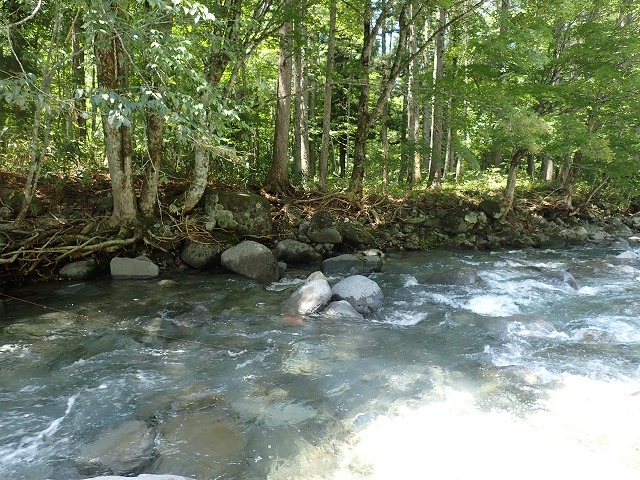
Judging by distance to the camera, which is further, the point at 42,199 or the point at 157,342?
the point at 42,199

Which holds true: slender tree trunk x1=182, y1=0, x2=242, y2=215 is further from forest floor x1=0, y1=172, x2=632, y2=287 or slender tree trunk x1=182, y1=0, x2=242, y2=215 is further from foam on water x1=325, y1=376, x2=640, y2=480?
foam on water x1=325, y1=376, x2=640, y2=480

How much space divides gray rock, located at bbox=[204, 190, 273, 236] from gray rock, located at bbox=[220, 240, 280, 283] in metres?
1.12

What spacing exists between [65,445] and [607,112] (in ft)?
53.9

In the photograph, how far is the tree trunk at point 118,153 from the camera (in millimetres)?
7570

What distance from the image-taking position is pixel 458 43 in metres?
16.9

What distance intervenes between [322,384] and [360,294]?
8.32 ft

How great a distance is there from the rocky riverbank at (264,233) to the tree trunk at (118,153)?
0.39 m

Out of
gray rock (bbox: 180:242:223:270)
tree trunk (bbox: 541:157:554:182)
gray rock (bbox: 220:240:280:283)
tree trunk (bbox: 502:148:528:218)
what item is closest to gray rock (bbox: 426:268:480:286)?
gray rock (bbox: 220:240:280:283)

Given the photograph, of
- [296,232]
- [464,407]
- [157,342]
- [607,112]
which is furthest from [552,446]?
[607,112]

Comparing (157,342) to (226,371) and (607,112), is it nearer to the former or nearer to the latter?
(226,371)

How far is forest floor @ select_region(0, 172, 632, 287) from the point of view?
25.6ft

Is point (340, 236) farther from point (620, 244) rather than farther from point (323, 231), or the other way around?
point (620, 244)

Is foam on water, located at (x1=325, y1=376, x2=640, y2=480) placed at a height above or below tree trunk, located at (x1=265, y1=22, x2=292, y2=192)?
below

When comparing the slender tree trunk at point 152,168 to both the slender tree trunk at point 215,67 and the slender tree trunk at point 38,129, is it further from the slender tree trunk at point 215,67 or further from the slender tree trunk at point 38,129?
the slender tree trunk at point 38,129
